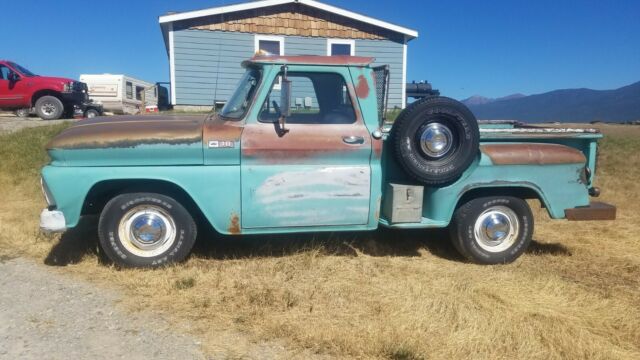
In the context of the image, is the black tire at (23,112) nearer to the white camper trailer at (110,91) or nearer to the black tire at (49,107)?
the black tire at (49,107)

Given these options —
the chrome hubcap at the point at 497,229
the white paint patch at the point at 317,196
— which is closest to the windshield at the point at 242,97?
the white paint patch at the point at 317,196

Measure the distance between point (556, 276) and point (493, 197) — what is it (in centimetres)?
90

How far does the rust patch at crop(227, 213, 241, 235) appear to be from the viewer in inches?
171

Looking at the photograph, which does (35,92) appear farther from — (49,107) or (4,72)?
(4,72)

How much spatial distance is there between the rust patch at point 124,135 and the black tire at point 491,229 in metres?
2.60

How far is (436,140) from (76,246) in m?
3.74

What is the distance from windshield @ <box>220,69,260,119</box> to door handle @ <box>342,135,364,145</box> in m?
0.90

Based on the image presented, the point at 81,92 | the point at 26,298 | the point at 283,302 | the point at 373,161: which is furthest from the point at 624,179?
the point at 81,92

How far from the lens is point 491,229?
4863 mm

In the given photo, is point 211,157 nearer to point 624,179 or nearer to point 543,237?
point 543,237

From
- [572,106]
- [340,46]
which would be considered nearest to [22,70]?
[340,46]

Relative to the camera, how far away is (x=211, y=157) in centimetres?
426

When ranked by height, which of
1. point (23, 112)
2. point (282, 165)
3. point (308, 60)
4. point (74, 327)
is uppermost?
point (308, 60)

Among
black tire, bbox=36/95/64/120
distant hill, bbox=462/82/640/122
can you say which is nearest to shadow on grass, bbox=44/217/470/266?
black tire, bbox=36/95/64/120
